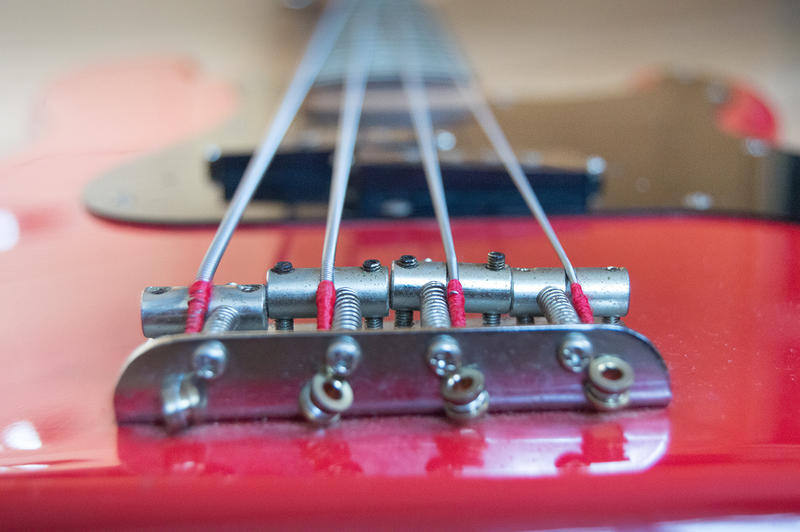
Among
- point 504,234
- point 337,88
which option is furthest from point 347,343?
point 337,88

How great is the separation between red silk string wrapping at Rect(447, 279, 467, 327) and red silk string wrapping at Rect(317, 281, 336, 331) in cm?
6

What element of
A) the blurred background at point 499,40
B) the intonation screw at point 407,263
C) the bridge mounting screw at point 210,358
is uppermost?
the blurred background at point 499,40

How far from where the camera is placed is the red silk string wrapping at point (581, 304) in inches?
12.9

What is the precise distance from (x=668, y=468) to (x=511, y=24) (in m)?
2.35

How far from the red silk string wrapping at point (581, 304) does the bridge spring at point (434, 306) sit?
0.23 ft

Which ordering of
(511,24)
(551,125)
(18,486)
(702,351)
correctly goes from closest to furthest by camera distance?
(18,486), (702,351), (551,125), (511,24)

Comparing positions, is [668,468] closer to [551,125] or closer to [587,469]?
[587,469]

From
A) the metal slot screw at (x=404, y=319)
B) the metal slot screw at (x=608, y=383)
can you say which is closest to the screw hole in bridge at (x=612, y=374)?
the metal slot screw at (x=608, y=383)

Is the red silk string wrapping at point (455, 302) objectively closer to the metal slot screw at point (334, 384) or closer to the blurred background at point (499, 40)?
the metal slot screw at point (334, 384)

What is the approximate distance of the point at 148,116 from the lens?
1.08m

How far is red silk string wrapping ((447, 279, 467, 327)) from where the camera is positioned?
324 mm

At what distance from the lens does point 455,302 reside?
34 cm

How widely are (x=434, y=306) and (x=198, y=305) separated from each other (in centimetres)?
12

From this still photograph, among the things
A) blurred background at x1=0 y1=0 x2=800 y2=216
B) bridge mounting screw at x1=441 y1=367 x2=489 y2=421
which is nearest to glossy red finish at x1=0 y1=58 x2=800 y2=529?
bridge mounting screw at x1=441 y1=367 x2=489 y2=421
